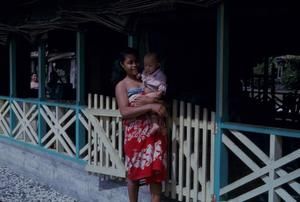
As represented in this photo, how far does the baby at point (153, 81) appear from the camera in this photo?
420cm

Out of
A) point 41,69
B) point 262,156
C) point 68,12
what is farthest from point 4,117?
point 262,156

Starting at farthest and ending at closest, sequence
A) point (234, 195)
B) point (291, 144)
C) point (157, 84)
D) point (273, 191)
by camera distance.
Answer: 1. point (291, 144)
2. point (234, 195)
3. point (157, 84)
4. point (273, 191)

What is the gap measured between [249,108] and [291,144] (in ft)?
5.19

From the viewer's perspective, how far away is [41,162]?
7.23 metres

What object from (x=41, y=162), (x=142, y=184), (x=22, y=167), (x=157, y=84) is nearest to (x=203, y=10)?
(x=157, y=84)

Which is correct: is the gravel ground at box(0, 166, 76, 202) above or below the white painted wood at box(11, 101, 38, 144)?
below

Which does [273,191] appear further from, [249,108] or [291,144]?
[249,108]

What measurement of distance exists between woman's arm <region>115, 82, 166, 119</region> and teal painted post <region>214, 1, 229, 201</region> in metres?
0.51

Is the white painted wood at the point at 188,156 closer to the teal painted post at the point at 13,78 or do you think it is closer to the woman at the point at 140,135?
the woman at the point at 140,135

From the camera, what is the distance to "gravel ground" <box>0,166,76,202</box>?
6.50m

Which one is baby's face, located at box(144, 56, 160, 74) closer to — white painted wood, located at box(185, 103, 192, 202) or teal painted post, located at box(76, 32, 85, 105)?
white painted wood, located at box(185, 103, 192, 202)

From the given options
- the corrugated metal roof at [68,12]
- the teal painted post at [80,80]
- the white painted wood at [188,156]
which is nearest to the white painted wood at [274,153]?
the white painted wood at [188,156]

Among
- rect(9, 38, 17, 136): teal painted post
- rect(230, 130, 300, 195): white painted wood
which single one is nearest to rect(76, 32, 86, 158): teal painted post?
rect(9, 38, 17, 136): teal painted post

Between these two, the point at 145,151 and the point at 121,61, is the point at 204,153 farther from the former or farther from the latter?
the point at 121,61
